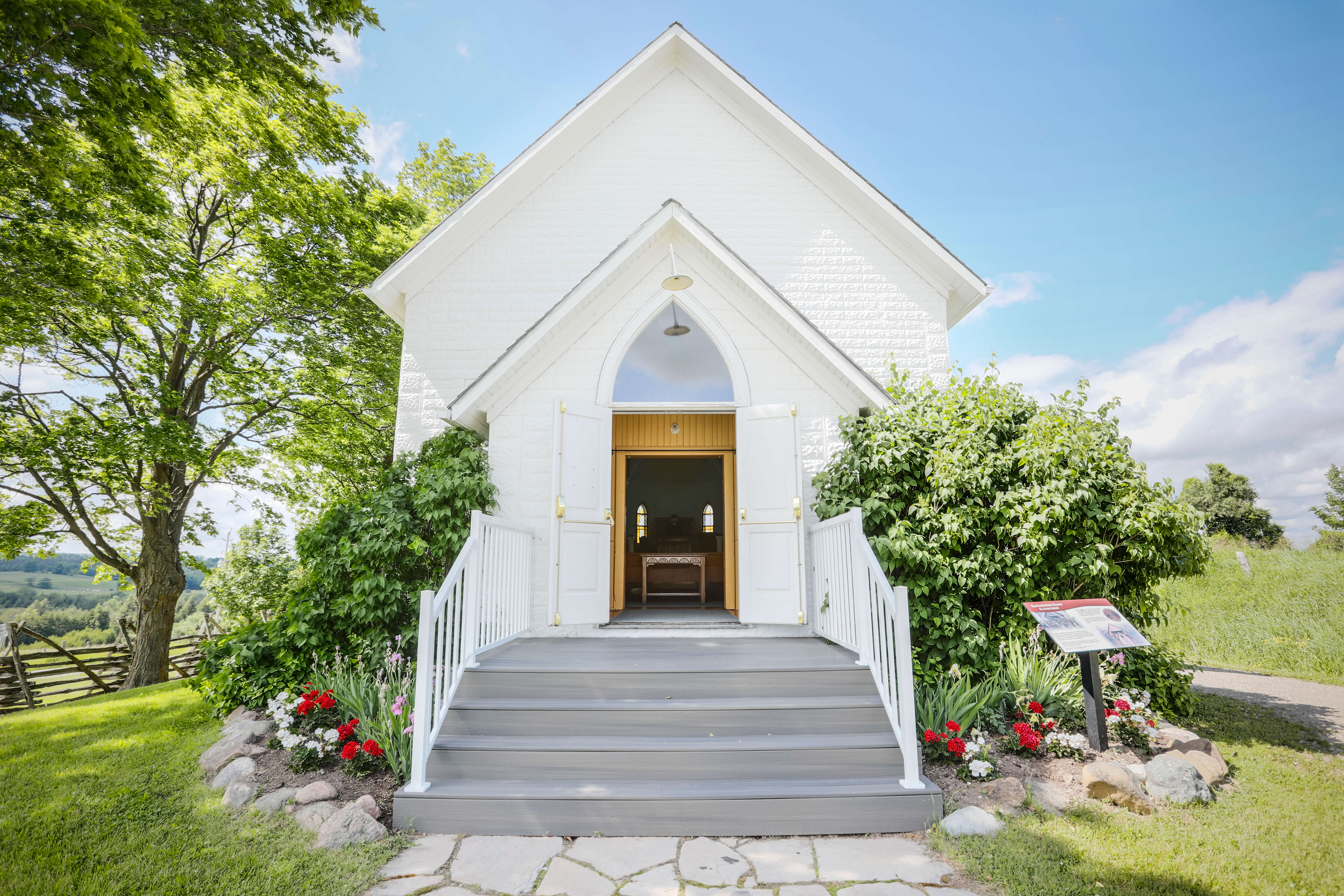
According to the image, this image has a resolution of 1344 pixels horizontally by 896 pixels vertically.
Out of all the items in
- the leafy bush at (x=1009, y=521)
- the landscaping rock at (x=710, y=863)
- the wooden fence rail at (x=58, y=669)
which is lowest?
the wooden fence rail at (x=58, y=669)

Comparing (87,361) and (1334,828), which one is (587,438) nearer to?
(1334,828)

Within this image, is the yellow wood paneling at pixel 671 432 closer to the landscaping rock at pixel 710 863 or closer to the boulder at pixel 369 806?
the boulder at pixel 369 806

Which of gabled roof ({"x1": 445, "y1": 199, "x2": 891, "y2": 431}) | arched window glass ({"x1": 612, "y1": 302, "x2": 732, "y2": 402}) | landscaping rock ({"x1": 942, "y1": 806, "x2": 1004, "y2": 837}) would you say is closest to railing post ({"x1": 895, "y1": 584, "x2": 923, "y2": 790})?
landscaping rock ({"x1": 942, "y1": 806, "x2": 1004, "y2": 837})

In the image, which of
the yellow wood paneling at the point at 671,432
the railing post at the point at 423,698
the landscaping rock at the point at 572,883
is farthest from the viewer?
the yellow wood paneling at the point at 671,432

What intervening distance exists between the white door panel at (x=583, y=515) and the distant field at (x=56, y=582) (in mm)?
11448

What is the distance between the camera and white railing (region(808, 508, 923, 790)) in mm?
3697

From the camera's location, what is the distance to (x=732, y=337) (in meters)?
6.45

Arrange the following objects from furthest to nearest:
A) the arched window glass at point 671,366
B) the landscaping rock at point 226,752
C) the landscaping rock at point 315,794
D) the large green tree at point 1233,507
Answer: the large green tree at point 1233,507 → the arched window glass at point 671,366 → the landscaping rock at point 226,752 → the landscaping rock at point 315,794

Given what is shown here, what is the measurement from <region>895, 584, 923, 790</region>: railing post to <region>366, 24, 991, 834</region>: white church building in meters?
0.03

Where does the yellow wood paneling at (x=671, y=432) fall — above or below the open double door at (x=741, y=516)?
above

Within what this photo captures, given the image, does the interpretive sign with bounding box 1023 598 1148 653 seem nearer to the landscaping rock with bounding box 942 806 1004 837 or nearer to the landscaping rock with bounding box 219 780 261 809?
the landscaping rock with bounding box 942 806 1004 837

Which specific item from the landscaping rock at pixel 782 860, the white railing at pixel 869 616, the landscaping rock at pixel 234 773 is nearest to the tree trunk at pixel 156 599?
the landscaping rock at pixel 234 773

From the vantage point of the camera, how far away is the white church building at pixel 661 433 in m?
3.78

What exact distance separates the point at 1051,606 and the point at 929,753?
1.53 m
